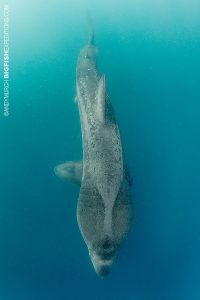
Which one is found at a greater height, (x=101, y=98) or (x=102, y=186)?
(x=101, y=98)

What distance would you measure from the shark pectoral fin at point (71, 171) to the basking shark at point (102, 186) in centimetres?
40

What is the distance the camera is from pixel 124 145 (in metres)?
9.10

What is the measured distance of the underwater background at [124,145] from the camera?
877 cm

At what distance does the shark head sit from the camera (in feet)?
22.0

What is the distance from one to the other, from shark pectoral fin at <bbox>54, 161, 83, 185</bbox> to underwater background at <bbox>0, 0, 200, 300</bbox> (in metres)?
0.40

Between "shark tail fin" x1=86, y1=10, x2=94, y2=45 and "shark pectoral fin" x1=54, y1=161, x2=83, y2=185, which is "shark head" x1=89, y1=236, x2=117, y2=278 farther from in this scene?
"shark tail fin" x1=86, y1=10, x2=94, y2=45

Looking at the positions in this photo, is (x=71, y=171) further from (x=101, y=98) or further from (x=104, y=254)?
(x=104, y=254)

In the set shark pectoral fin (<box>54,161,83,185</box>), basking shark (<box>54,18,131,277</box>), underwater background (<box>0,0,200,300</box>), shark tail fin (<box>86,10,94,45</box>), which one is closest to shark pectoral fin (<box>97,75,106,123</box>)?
basking shark (<box>54,18,131,277</box>)

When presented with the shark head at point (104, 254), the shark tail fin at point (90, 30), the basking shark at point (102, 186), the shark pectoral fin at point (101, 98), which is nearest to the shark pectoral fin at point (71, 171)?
the basking shark at point (102, 186)

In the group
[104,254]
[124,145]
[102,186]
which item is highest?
[124,145]

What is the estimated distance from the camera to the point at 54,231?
879 centimetres

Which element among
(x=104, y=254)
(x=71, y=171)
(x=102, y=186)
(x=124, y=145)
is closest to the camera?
(x=104, y=254)

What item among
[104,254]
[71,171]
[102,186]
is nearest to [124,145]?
[71,171]

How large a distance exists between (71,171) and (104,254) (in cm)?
198
